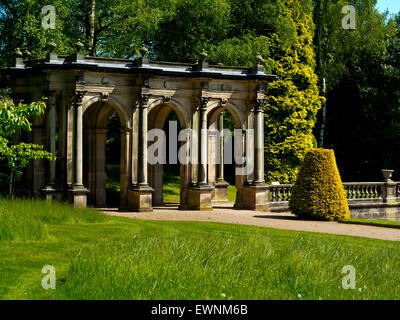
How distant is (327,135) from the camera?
154 ft

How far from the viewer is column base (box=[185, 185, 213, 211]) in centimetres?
2609

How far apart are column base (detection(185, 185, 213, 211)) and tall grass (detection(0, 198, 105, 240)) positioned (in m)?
7.00

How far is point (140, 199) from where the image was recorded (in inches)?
979

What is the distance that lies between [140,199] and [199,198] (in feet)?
8.95

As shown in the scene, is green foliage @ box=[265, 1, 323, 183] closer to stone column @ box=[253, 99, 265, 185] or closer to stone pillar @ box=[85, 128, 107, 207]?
stone column @ box=[253, 99, 265, 185]

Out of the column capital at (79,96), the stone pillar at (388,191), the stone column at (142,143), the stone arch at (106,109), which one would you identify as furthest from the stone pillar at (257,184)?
the column capital at (79,96)

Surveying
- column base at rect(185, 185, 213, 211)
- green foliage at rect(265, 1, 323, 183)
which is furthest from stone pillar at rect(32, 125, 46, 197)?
green foliage at rect(265, 1, 323, 183)

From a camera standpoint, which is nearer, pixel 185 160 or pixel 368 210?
pixel 185 160

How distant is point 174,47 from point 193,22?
6.58ft

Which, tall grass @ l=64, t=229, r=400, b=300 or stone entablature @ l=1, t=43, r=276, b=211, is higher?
stone entablature @ l=1, t=43, r=276, b=211

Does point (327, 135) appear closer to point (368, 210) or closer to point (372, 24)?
point (372, 24)

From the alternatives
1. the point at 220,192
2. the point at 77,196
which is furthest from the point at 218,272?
the point at 220,192
